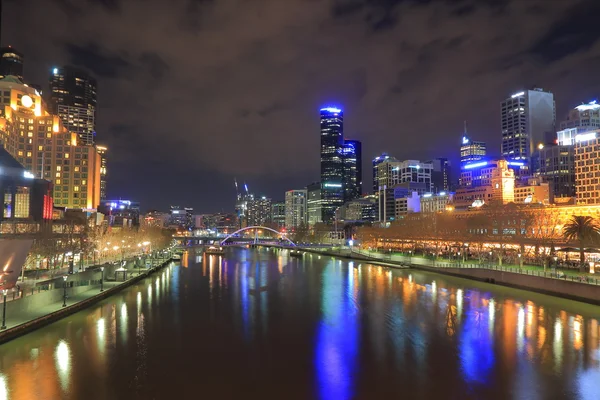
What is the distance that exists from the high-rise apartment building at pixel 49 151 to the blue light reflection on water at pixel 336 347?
57.7 m

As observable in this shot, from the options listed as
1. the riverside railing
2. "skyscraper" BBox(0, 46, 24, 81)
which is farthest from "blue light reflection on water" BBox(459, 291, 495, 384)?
"skyscraper" BBox(0, 46, 24, 81)

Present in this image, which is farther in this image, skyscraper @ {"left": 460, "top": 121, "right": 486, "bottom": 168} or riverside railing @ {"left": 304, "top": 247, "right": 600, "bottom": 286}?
skyscraper @ {"left": 460, "top": 121, "right": 486, "bottom": 168}

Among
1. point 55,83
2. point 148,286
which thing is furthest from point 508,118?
point 55,83

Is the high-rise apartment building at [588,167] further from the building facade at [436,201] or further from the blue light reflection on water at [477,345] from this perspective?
the blue light reflection on water at [477,345]

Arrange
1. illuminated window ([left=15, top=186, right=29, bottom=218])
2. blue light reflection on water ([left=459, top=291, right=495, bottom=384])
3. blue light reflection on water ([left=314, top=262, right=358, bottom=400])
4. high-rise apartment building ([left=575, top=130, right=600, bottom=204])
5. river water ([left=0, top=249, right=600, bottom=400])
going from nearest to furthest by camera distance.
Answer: river water ([left=0, top=249, right=600, bottom=400]) → blue light reflection on water ([left=314, top=262, right=358, bottom=400]) → blue light reflection on water ([left=459, top=291, right=495, bottom=384]) → illuminated window ([left=15, top=186, right=29, bottom=218]) → high-rise apartment building ([left=575, top=130, right=600, bottom=204])

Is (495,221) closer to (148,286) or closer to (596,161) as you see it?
(148,286)

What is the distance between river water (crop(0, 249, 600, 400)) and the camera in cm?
1209

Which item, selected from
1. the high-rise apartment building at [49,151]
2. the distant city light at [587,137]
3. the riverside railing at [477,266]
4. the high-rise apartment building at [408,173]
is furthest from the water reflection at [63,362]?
the high-rise apartment building at [408,173]

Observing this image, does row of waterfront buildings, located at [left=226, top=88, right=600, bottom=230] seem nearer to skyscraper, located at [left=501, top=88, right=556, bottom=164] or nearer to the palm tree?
skyscraper, located at [left=501, top=88, right=556, bottom=164]

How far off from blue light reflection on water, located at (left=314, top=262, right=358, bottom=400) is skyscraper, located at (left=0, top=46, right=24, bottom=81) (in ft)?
345

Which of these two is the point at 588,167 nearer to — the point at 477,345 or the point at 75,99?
the point at 477,345

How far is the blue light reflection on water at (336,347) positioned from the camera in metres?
12.3

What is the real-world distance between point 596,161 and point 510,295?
197ft

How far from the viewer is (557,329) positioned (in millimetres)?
19391
